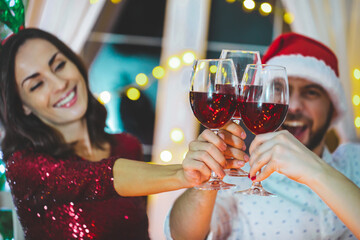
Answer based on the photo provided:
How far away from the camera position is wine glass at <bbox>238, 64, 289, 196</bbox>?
101 cm

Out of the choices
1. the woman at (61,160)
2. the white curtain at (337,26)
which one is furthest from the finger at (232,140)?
the white curtain at (337,26)

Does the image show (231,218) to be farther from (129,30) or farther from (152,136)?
(129,30)

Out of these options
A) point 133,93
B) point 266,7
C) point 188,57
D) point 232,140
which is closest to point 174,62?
point 188,57

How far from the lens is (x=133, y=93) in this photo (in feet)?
9.48

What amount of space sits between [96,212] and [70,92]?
0.48m

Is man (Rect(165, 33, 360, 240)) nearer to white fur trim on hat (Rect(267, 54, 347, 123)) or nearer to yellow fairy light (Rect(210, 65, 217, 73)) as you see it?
white fur trim on hat (Rect(267, 54, 347, 123))

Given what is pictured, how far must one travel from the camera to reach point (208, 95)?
1068 millimetres

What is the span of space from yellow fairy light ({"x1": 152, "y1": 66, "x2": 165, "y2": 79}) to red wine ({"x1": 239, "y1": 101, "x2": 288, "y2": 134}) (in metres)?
1.78

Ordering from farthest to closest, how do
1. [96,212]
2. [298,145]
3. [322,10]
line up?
[322,10]
[96,212]
[298,145]

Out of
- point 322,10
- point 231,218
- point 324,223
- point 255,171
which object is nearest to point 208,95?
point 255,171

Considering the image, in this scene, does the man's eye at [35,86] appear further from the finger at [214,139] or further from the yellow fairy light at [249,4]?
the yellow fairy light at [249,4]

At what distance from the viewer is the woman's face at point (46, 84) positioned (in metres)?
1.62

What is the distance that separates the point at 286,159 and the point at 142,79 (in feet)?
6.42

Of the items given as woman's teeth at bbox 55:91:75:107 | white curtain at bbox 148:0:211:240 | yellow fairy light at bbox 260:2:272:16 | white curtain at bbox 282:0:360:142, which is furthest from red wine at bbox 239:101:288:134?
yellow fairy light at bbox 260:2:272:16
